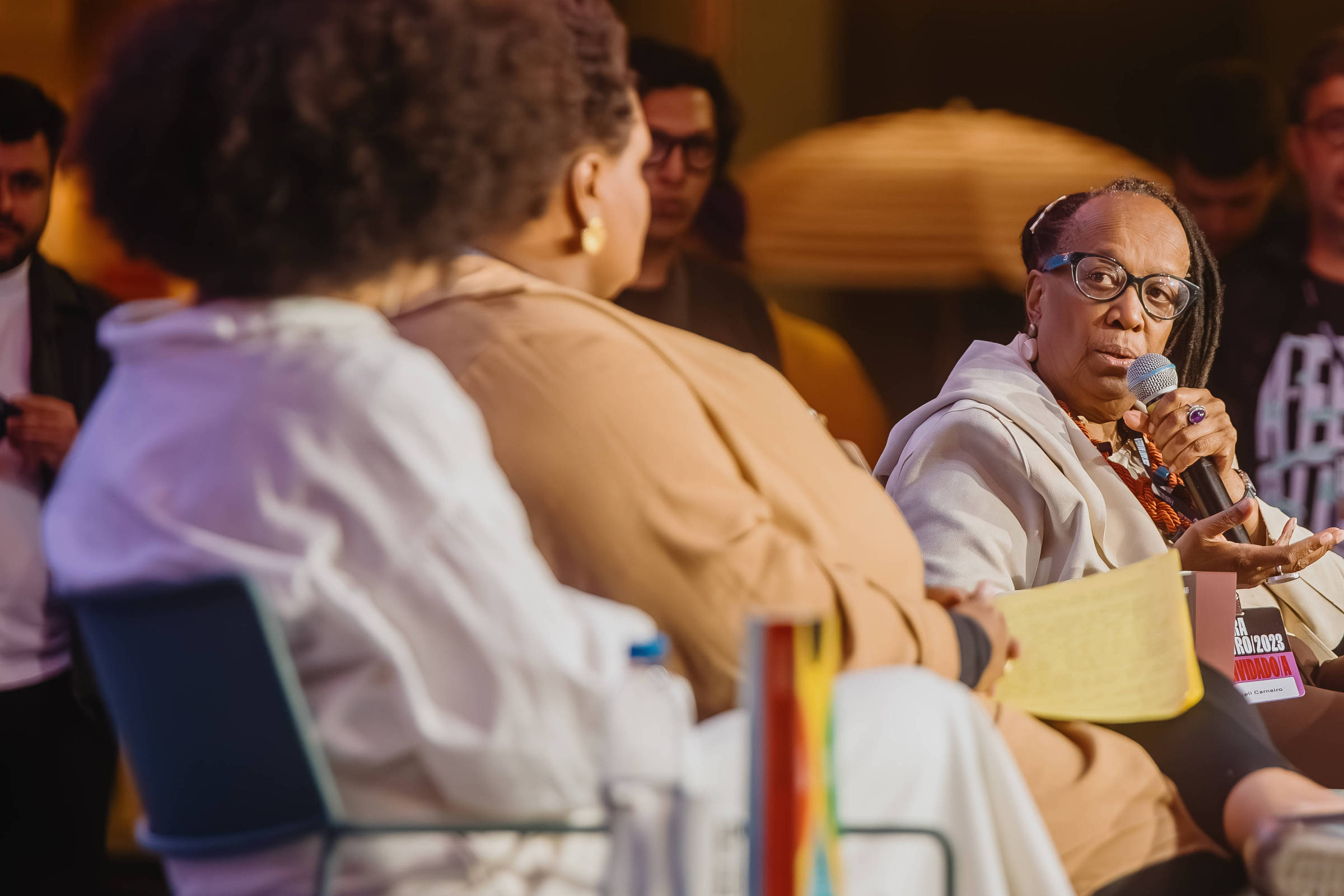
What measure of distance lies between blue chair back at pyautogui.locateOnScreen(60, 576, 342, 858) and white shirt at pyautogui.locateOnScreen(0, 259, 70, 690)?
166cm

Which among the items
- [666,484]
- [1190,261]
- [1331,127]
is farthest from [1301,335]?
[666,484]

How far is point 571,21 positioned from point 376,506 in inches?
27.9

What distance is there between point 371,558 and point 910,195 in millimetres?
4066

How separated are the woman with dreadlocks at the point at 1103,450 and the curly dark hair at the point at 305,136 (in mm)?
1102

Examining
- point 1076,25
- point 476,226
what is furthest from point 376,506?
point 1076,25

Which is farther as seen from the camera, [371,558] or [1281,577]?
[1281,577]

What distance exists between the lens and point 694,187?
3625 mm

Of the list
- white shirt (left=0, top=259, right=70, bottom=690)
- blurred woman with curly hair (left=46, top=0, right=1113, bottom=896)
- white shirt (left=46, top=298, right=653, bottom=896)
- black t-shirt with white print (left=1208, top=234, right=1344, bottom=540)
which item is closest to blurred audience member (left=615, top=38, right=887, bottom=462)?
black t-shirt with white print (left=1208, top=234, right=1344, bottom=540)

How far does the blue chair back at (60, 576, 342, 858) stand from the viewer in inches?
44.4

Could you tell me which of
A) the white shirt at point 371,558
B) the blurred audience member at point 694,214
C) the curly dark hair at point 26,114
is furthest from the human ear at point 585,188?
the blurred audience member at point 694,214

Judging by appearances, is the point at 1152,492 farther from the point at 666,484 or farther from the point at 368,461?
the point at 368,461

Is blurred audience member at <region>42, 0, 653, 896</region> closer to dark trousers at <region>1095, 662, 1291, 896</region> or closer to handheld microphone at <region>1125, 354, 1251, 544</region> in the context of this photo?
dark trousers at <region>1095, 662, 1291, 896</region>

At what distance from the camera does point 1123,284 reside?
2445 millimetres

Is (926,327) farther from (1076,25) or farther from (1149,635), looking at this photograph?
(1149,635)
